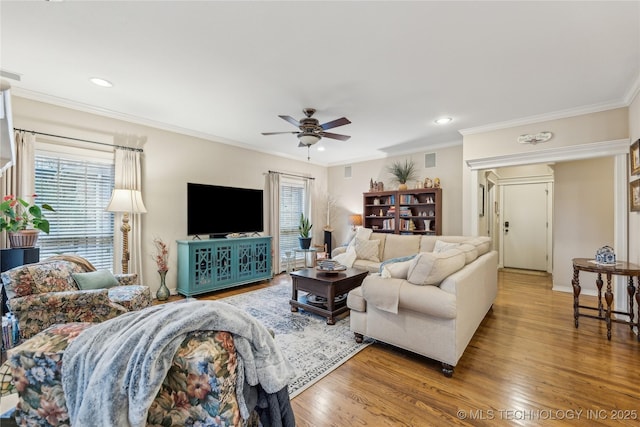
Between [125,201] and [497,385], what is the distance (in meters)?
4.19

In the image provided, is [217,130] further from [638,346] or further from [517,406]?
[638,346]

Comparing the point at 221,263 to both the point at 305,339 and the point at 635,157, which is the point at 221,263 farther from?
the point at 635,157

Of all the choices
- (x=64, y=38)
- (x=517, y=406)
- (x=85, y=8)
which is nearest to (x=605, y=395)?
(x=517, y=406)

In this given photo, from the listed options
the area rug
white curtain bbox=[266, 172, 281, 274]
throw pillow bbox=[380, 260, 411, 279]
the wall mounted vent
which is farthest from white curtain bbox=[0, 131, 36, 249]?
the wall mounted vent

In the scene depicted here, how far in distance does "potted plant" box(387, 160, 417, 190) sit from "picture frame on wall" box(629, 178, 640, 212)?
9.84 ft

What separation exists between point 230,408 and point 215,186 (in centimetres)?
424

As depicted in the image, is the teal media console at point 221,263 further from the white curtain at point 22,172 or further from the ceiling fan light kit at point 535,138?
the ceiling fan light kit at point 535,138

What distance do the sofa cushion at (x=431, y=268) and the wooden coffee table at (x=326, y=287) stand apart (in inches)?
42.4

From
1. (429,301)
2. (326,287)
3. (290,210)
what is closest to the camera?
(429,301)

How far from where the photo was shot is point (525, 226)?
6.13 m

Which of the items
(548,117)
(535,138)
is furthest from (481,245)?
(548,117)

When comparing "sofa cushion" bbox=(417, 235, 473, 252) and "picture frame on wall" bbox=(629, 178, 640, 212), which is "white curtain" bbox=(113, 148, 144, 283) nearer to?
"sofa cushion" bbox=(417, 235, 473, 252)

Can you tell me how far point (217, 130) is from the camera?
440 centimetres

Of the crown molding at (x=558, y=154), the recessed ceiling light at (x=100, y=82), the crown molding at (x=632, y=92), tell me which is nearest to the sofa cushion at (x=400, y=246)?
the crown molding at (x=558, y=154)
